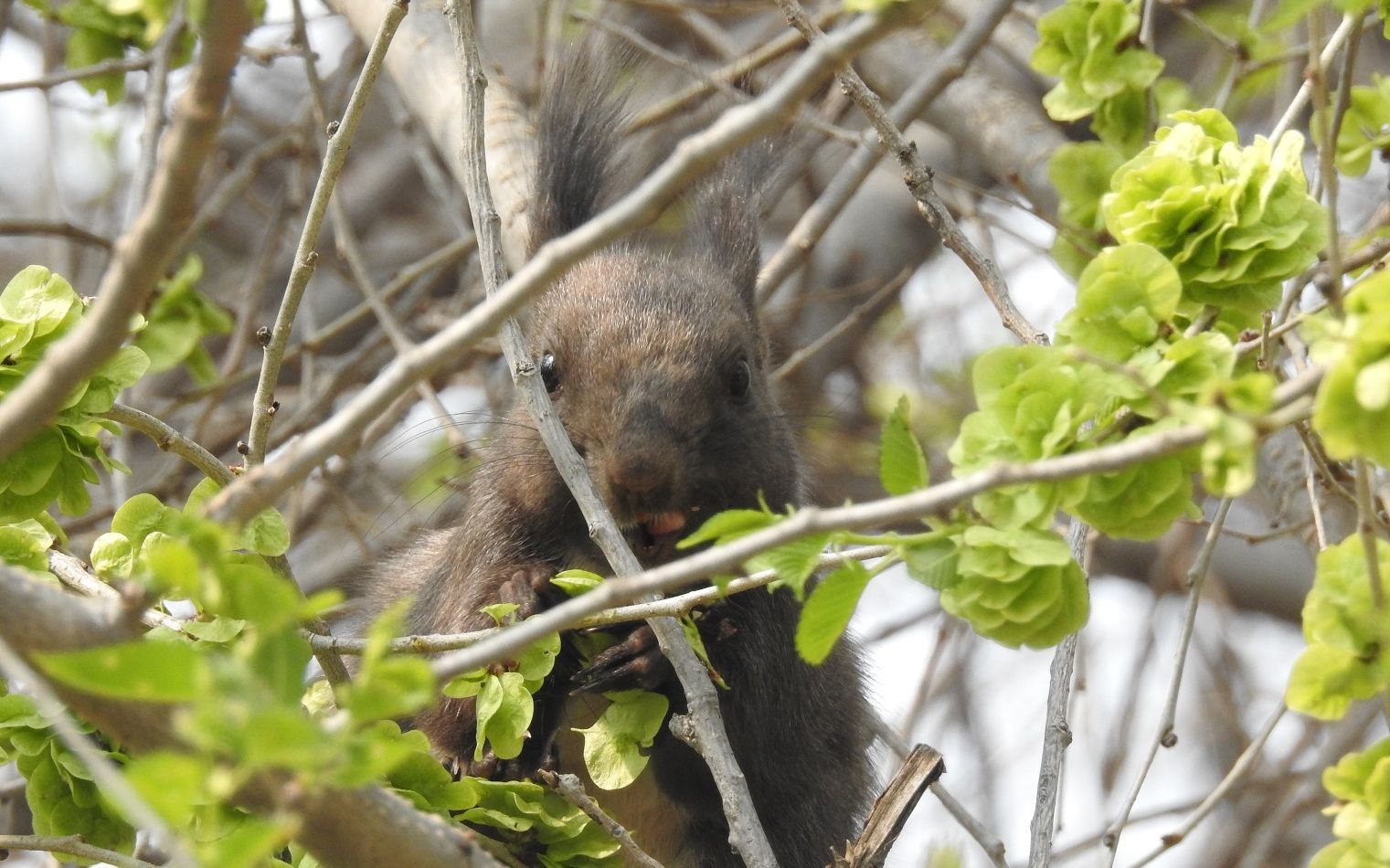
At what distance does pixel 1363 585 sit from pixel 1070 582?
35cm

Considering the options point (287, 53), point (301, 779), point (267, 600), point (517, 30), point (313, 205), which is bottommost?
point (301, 779)

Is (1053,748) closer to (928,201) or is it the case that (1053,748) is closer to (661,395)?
(928,201)

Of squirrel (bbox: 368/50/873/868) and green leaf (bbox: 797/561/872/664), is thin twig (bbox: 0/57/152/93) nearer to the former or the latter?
squirrel (bbox: 368/50/873/868)

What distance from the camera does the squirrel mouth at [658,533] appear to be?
321cm

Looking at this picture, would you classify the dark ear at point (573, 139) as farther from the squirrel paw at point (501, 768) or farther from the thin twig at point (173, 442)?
the thin twig at point (173, 442)

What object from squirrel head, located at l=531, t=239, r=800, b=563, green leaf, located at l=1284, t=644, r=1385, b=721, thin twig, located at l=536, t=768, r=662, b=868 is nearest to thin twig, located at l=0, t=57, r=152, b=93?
squirrel head, located at l=531, t=239, r=800, b=563

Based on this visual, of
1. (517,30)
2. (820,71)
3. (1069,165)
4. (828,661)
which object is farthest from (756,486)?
(517,30)

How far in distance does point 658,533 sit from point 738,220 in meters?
1.32

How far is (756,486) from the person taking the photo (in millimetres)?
3529

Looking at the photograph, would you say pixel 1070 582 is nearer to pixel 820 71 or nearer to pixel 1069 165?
pixel 820 71

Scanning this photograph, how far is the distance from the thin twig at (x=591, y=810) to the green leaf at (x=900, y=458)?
0.93m

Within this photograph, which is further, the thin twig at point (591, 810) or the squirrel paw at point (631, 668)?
the squirrel paw at point (631, 668)

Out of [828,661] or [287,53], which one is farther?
[287,53]

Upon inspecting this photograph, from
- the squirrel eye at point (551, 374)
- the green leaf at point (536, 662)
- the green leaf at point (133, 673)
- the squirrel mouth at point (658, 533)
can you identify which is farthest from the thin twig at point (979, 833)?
the green leaf at point (133, 673)
